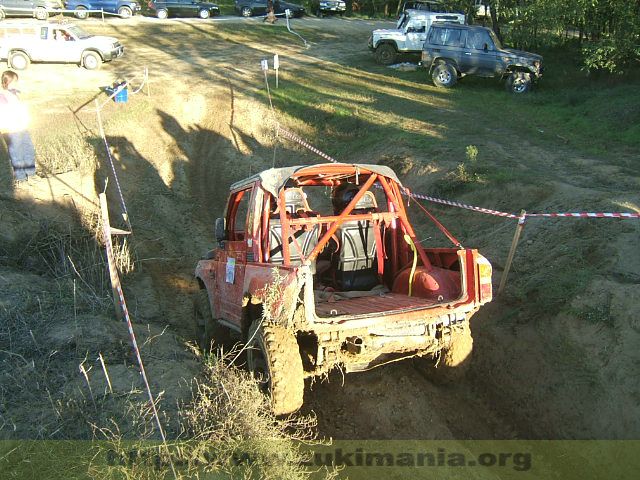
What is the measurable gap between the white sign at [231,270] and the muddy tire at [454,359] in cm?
217

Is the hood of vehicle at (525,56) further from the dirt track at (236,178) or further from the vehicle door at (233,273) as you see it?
the vehicle door at (233,273)

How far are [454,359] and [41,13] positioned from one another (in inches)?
1255

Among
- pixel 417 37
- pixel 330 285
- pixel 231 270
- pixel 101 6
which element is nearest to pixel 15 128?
pixel 231 270

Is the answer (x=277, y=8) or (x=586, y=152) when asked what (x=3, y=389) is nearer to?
(x=586, y=152)

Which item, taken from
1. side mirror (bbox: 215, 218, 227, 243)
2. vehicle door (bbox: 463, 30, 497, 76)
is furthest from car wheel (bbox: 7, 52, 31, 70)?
side mirror (bbox: 215, 218, 227, 243)

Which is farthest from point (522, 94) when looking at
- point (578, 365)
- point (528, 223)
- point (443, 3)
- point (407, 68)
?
point (578, 365)

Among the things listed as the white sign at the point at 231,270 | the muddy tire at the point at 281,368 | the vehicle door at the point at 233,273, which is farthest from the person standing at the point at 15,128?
the muddy tire at the point at 281,368

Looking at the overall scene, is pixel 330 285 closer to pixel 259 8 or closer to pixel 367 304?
pixel 367 304

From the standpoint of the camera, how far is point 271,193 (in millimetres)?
6039

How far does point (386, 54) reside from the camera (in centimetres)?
2456

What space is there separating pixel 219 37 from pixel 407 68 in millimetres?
10208

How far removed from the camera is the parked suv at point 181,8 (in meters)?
34.1

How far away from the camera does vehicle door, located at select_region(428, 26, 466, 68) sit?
20.8 metres

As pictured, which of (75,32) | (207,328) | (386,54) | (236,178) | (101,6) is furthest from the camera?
(101,6)
